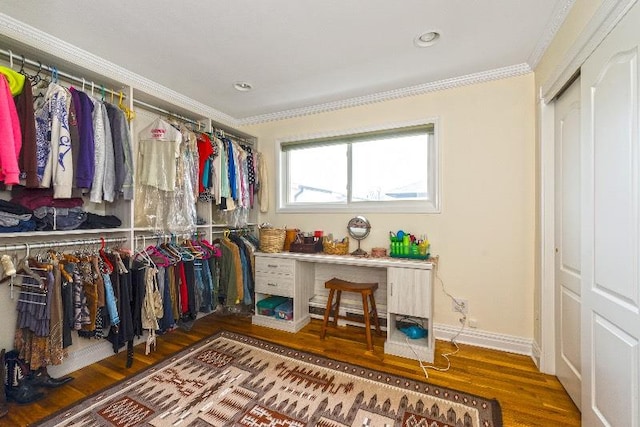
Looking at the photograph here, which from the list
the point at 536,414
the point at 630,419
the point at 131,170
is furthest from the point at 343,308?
the point at 131,170

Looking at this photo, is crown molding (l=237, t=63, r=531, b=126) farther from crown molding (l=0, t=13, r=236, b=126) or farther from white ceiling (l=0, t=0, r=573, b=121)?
crown molding (l=0, t=13, r=236, b=126)

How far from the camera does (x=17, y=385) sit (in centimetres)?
167

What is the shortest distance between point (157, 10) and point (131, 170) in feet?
3.75

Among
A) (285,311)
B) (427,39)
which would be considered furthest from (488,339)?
(427,39)

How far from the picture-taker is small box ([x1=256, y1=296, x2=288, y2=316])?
2914mm

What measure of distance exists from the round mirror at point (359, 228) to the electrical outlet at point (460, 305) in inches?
37.5

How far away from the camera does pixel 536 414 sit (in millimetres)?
1575

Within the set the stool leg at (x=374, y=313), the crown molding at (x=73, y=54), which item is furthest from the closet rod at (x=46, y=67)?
the stool leg at (x=374, y=313)

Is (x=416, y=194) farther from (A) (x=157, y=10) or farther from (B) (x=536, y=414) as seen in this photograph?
(A) (x=157, y=10)

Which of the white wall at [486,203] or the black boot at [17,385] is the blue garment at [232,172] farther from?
the black boot at [17,385]

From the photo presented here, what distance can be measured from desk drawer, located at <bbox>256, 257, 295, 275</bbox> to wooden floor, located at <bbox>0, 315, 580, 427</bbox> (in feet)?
1.98

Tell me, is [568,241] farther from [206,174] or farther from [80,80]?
[80,80]

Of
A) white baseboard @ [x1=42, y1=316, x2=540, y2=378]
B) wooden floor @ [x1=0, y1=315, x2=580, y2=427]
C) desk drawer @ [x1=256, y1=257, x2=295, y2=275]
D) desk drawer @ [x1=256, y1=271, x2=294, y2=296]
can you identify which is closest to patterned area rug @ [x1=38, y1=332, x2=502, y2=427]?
wooden floor @ [x1=0, y1=315, x2=580, y2=427]

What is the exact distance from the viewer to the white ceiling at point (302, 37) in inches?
64.1
